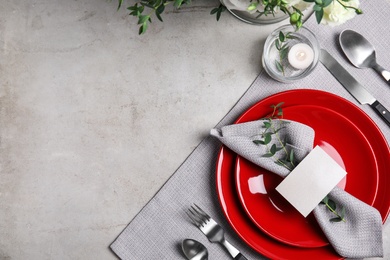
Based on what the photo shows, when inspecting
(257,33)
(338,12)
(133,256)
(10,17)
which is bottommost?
(133,256)

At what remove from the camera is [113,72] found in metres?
0.91

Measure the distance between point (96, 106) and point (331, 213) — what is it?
0.45 meters

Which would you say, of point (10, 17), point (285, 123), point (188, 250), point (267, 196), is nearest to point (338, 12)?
point (285, 123)

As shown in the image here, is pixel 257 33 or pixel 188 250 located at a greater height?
pixel 257 33

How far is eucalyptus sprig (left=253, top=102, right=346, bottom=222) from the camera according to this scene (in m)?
0.78

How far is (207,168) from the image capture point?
2.84 ft

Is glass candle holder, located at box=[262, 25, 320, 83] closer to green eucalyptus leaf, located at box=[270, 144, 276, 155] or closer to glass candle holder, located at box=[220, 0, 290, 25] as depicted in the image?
glass candle holder, located at box=[220, 0, 290, 25]

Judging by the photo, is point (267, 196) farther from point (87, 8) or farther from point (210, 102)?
point (87, 8)

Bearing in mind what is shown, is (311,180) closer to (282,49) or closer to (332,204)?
(332,204)

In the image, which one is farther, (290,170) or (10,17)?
(10,17)

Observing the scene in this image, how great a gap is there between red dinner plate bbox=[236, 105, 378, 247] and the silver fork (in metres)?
0.07

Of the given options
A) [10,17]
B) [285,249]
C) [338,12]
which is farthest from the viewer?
[10,17]

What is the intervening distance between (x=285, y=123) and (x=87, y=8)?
423 millimetres

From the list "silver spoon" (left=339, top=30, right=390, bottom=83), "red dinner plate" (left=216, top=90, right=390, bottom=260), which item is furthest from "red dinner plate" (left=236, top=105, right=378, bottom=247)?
"silver spoon" (left=339, top=30, right=390, bottom=83)
